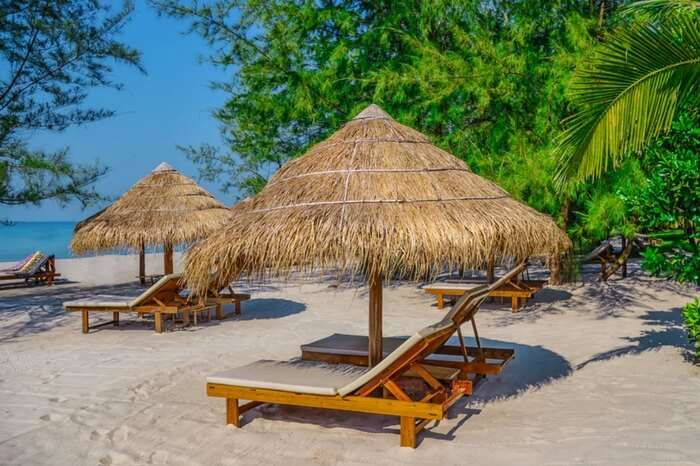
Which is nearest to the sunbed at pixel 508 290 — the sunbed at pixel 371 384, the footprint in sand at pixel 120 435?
the sunbed at pixel 371 384

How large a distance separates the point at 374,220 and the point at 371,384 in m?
1.23

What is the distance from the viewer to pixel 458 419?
5.56 m

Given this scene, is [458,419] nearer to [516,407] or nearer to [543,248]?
[516,407]

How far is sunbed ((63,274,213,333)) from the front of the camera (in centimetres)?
970

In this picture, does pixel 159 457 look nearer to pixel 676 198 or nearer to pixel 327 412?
pixel 327 412

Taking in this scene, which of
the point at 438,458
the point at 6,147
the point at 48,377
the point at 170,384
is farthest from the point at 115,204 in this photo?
the point at 438,458

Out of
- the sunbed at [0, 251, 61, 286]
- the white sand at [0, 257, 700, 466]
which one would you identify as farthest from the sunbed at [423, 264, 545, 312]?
the sunbed at [0, 251, 61, 286]

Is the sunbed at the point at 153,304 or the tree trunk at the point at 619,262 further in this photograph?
the tree trunk at the point at 619,262

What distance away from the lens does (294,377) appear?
5336mm

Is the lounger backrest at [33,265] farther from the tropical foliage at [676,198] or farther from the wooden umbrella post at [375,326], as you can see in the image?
the tropical foliage at [676,198]

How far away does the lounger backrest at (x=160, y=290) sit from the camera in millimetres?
9656

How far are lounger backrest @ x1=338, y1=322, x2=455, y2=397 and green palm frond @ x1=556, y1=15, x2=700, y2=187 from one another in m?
2.44

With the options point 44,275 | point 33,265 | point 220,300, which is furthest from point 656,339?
point 33,265

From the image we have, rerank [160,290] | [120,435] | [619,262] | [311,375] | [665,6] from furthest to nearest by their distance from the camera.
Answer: [619,262]
[160,290]
[665,6]
[311,375]
[120,435]
